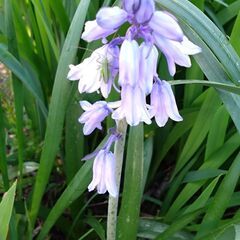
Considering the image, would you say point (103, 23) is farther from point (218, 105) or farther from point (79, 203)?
point (79, 203)

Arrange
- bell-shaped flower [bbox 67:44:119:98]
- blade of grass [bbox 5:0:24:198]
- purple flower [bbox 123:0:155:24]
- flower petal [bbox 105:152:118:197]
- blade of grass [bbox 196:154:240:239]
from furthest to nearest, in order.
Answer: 1. blade of grass [bbox 5:0:24:198]
2. blade of grass [bbox 196:154:240:239]
3. flower petal [bbox 105:152:118:197]
4. bell-shaped flower [bbox 67:44:119:98]
5. purple flower [bbox 123:0:155:24]

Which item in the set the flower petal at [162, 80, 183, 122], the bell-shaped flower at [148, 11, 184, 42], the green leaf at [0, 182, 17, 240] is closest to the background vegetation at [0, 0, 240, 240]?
the green leaf at [0, 182, 17, 240]

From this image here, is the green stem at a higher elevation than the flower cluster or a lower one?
lower

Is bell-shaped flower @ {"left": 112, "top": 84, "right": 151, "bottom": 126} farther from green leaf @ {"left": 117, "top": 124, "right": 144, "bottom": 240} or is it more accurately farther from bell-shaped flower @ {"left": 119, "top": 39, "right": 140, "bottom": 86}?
green leaf @ {"left": 117, "top": 124, "right": 144, "bottom": 240}

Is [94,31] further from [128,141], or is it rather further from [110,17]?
[128,141]

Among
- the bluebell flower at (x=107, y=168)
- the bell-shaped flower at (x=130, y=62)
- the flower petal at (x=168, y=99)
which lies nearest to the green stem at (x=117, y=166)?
the bluebell flower at (x=107, y=168)

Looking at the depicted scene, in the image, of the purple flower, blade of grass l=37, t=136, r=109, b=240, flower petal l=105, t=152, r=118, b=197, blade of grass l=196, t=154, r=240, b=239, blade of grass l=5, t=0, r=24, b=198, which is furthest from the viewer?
blade of grass l=5, t=0, r=24, b=198

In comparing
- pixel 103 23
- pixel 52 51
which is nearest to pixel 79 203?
pixel 52 51
